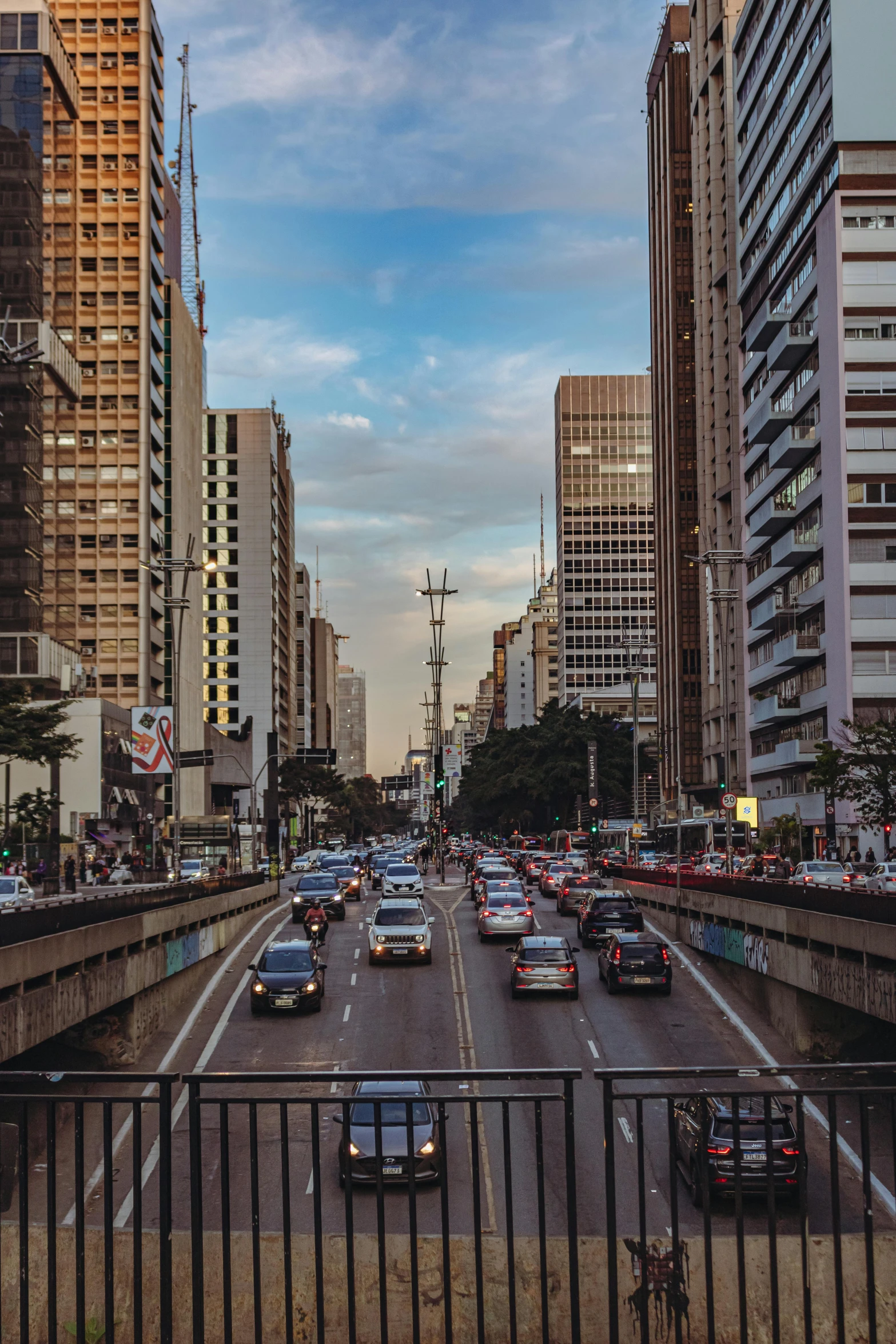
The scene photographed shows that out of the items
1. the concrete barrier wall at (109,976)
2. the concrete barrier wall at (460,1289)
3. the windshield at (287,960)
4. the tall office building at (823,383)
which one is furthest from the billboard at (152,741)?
the concrete barrier wall at (460,1289)

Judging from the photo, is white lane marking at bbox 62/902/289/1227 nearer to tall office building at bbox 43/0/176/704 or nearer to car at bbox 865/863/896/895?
car at bbox 865/863/896/895

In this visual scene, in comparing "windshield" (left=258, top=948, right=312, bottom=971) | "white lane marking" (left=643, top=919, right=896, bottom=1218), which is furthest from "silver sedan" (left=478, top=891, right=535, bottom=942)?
"windshield" (left=258, top=948, right=312, bottom=971)

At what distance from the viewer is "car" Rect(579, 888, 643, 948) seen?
42.9m

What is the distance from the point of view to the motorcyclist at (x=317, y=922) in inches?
1769

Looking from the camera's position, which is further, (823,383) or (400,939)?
(823,383)

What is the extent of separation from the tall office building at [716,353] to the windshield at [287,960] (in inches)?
2772

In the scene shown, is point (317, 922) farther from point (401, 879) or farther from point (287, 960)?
point (287, 960)

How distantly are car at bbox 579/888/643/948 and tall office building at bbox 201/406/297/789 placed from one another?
119 metres

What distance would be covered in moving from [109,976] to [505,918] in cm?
1941

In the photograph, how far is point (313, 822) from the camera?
19238 cm

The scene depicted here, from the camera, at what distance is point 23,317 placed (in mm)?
88000

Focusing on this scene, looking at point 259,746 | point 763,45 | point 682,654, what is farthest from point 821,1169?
point 259,746

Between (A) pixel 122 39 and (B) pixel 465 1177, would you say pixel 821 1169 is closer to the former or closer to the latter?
(B) pixel 465 1177

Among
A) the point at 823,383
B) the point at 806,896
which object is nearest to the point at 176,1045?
the point at 806,896
